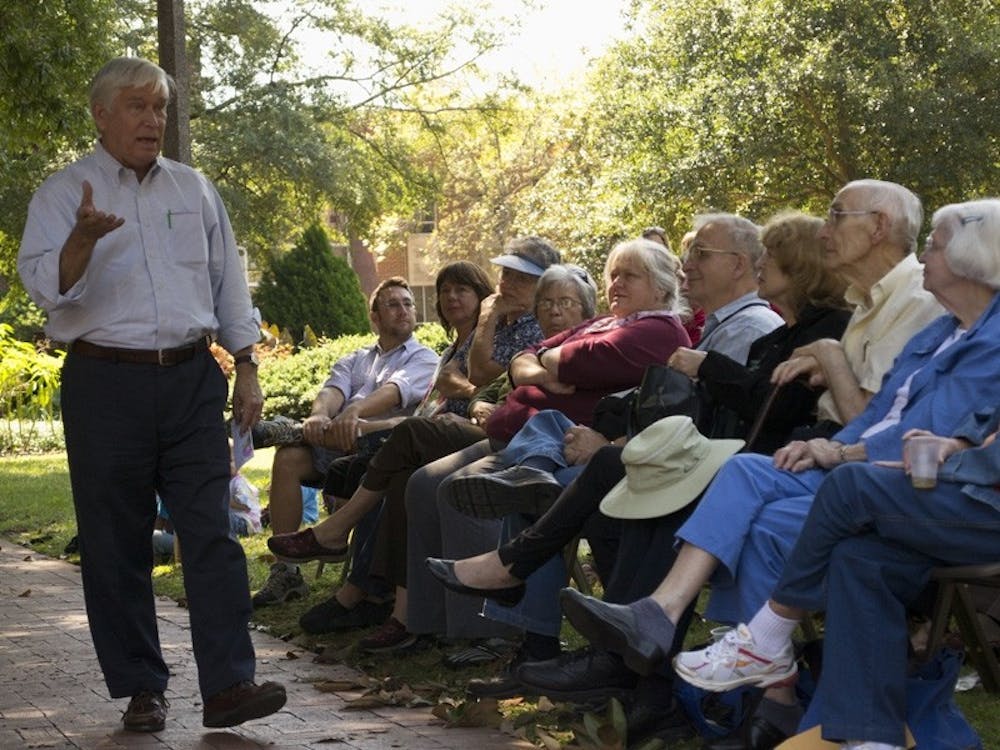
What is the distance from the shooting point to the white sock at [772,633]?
4.73 m

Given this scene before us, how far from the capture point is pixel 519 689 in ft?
19.2

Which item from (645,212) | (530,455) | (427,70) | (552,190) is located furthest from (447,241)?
(530,455)

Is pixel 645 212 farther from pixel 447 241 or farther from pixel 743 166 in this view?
pixel 447 241

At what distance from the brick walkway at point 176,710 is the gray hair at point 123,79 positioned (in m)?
2.19

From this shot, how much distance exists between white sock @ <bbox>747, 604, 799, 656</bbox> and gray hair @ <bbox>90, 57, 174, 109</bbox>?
9.14 feet

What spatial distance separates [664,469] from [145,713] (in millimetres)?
2031

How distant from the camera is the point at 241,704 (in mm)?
5680

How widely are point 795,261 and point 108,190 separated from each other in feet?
A: 7.99

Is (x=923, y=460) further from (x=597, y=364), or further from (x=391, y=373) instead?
(x=391, y=373)

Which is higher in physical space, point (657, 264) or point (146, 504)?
point (657, 264)

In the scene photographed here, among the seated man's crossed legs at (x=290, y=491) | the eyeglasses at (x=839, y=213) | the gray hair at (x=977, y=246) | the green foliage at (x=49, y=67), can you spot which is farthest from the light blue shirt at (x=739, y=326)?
the green foliage at (x=49, y=67)

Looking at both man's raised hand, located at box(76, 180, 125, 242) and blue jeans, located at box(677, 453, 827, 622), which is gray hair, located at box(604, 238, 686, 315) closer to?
blue jeans, located at box(677, 453, 827, 622)

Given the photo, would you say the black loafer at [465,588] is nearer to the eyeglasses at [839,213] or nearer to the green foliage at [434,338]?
the eyeglasses at [839,213]

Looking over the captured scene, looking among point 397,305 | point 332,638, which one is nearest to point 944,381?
point 332,638
